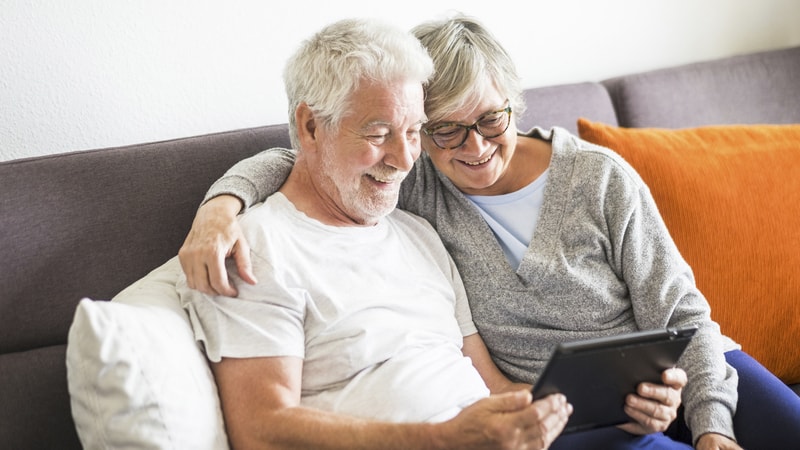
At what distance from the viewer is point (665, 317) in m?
1.56

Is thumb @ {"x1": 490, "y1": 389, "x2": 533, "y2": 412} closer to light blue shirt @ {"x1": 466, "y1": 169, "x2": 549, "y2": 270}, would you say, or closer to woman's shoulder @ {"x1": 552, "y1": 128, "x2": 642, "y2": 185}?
light blue shirt @ {"x1": 466, "y1": 169, "x2": 549, "y2": 270}

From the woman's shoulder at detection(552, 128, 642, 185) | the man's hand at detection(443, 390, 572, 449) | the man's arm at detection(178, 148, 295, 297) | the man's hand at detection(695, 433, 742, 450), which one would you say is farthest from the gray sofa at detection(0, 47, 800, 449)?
the man's hand at detection(695, 433, 742, 450)

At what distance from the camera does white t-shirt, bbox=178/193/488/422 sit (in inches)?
51.5

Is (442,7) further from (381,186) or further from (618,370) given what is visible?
(618,370)

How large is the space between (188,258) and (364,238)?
0.34 meters

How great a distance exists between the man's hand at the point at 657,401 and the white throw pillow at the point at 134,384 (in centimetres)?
66

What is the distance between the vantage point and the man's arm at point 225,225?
50.8 inches

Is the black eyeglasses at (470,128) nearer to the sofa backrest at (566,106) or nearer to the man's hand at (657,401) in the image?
the sofa backrest at (566,106)

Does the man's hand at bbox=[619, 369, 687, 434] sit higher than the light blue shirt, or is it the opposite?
the light blue shirt

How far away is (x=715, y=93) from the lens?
2.35 m

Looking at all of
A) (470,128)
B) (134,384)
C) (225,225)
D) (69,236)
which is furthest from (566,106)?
(134,384)

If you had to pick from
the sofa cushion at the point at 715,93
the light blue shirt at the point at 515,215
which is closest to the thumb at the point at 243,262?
the light blue shirt at the point at 515,215

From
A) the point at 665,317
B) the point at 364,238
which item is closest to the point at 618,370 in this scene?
the point at 665,317

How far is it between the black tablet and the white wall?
3.37ft
